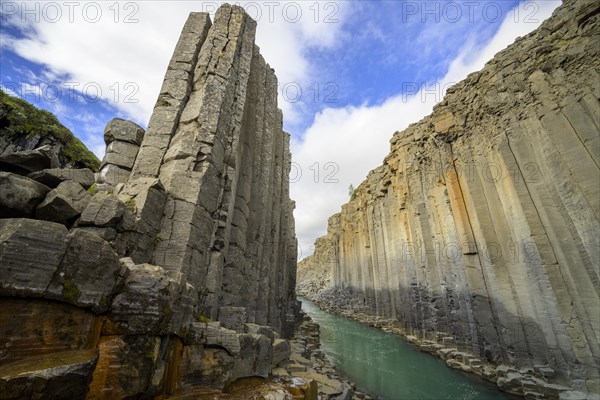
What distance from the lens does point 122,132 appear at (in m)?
7.75

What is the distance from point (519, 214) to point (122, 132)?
49.9 feet

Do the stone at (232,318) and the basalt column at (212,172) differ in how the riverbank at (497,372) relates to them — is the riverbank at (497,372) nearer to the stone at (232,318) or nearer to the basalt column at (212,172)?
the basalt column at (212,172)

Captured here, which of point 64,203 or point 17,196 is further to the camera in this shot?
point 64,203

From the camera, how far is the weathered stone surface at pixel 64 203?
11.8 ft

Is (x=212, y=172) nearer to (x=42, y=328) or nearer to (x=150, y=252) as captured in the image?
(x=150, y=252)

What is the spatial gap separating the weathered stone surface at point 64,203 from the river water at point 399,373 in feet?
35.5

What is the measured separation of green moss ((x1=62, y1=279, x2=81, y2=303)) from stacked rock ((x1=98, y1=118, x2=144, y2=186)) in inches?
205

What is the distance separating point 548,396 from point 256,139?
13856mm

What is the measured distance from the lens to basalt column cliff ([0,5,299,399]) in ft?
8.04

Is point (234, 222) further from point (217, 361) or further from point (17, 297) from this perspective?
point (17, 297)

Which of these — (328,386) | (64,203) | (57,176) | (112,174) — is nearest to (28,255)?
(64,203)

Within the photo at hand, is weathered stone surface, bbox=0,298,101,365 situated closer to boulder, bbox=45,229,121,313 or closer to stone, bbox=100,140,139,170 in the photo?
boulder, bbox=45,229,121,313

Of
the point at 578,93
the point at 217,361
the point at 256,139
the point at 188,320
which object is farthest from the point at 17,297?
the point at 578,93

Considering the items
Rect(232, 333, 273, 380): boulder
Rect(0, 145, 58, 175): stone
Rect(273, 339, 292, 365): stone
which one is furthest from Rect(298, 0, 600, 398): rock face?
Rect(0, 145, 58, 175): stone
